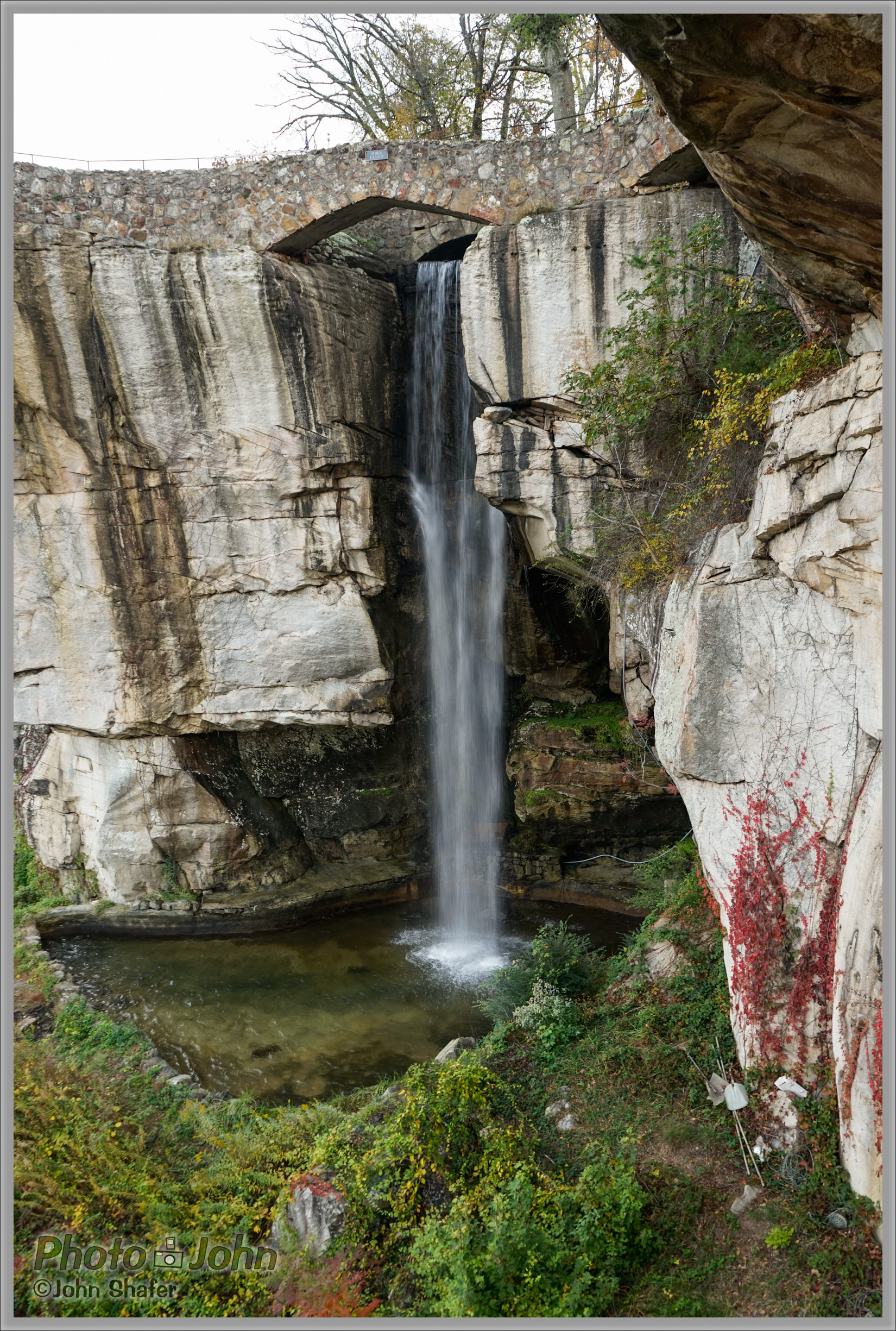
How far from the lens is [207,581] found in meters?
10.5

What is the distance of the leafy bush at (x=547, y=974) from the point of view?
779 centimetres

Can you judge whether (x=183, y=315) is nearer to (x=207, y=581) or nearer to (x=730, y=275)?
(x=207, y=581)

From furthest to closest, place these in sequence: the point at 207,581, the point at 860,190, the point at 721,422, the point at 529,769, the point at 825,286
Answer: the point at 529,769 → the point at 207,581 → the point at 721,422 → the point at 825,286 → the point at 860,190

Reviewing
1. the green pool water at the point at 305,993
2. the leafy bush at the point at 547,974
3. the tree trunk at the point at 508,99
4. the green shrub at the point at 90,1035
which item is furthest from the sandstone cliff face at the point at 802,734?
the tree trunk at the point at 508,99

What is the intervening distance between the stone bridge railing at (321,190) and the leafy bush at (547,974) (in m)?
8.11

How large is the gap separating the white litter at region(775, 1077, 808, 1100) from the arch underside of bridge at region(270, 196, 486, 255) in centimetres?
907

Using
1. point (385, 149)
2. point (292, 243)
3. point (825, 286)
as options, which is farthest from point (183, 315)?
point (825, 286)

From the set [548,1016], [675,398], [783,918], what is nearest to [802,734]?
[783,918]

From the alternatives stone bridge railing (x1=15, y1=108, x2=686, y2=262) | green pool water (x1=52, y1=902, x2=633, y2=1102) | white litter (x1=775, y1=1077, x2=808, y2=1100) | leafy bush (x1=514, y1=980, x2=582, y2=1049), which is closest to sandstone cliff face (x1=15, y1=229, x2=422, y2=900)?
stone bridge railing (x1=15, y1=108, x2=686, y2=262)

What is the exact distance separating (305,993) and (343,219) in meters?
9.67

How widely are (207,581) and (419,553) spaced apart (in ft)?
10.5

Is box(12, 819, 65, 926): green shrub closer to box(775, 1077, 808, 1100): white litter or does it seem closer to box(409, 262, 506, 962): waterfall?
box(409, 262, 506, 962): waterfall

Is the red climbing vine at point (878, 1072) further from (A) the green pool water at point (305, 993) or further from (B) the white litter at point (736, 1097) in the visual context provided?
A: (A) the green pool water at point (305, 993)

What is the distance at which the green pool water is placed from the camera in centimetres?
817
